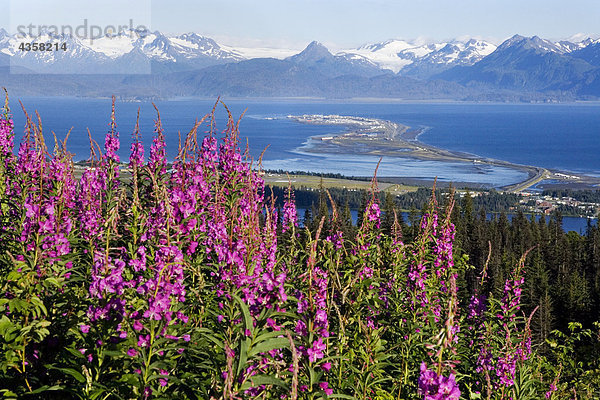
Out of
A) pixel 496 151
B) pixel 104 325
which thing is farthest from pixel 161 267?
pixel 496 151

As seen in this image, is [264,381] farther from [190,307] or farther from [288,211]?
[288,211]

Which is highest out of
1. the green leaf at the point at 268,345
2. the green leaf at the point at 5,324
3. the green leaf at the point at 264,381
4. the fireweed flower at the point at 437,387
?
the green leaf at the point at 268,345

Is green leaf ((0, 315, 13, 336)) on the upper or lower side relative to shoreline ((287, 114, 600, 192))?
upper

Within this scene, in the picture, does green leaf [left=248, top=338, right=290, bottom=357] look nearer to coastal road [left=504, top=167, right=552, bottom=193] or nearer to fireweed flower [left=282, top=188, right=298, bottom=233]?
fireweed flower [left=282, top=188, right=298, bottom=233]

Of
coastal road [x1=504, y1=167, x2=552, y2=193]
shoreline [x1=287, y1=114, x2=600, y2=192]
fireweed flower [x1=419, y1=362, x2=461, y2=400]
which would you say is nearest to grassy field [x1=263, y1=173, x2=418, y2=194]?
coastal road [x1=504, y1=167, x2=552, y2=193]

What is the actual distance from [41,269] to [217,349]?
5.24 feet

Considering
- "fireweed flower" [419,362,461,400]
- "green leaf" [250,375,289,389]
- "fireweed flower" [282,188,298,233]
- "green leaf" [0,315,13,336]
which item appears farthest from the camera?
"fireweed flower" [282,188,298,233]

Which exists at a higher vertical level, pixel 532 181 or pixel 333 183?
pixel 333 183

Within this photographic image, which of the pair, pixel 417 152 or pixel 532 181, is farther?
pixel 417 152

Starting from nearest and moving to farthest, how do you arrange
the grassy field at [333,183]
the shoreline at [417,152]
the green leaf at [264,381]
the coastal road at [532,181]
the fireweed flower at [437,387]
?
the fireweed flower at [437,387]
the green leaf at [264,381]
the grassy field at [333,183]
the coastal road at [532,181]
the shoreline at [417,152]

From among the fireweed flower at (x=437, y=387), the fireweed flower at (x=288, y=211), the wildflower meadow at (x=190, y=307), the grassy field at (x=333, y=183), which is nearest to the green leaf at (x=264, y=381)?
the wildflower meadow at (x=190, y=307)

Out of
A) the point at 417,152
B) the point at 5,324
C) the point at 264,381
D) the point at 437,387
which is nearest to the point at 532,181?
the point at 417,152

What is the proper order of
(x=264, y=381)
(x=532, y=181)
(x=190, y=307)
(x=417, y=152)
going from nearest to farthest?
(x=264, y=381), (x=190, y=307), (x=532, y=181), (x=417, y=152)

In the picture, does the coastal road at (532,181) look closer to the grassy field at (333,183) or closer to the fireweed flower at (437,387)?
the grassy field at (333,183)
